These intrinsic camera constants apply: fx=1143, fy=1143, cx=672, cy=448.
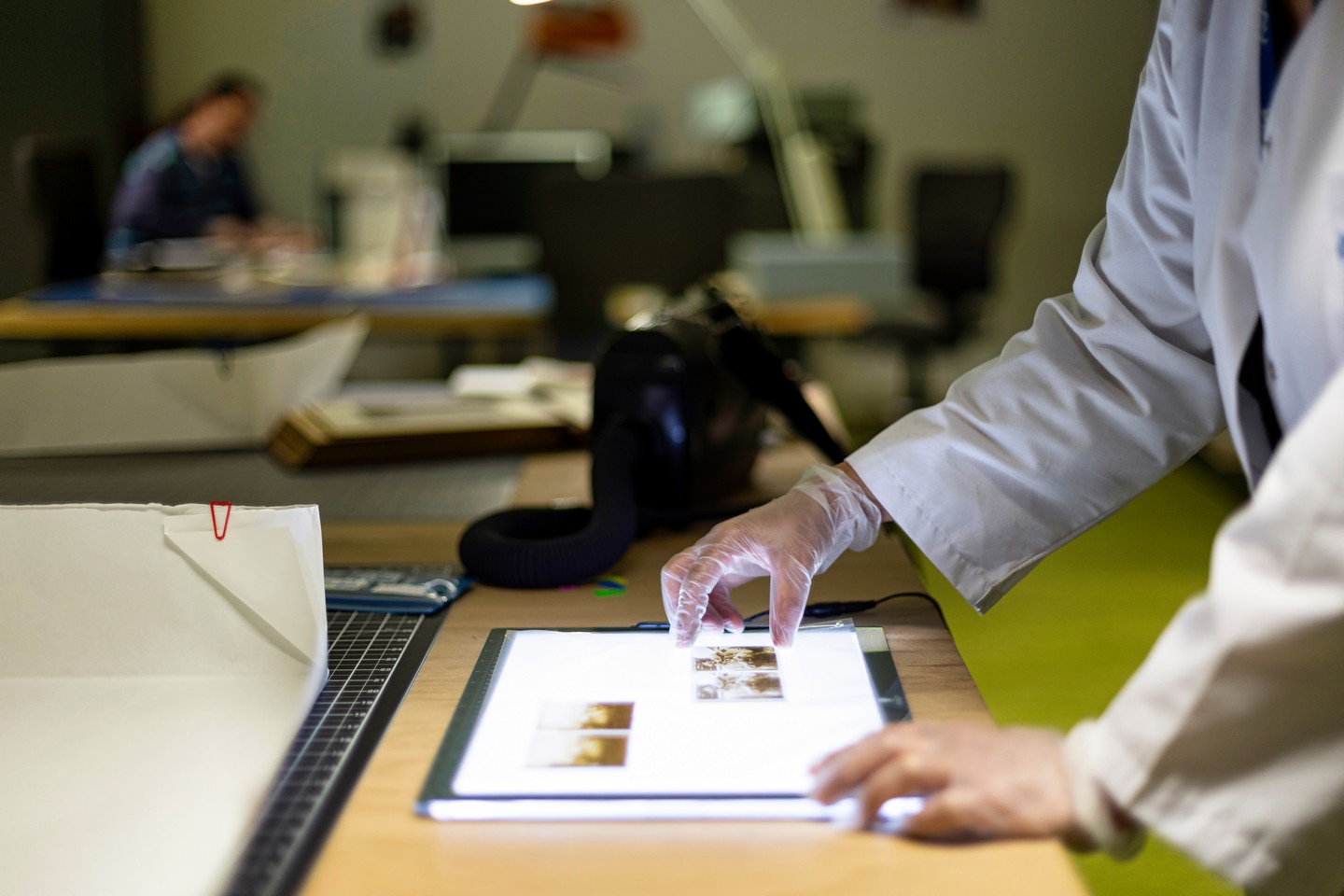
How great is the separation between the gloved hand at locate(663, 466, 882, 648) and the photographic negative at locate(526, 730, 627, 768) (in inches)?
6.1

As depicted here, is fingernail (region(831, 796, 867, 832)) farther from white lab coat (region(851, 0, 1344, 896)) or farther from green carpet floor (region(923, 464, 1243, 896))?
green carpet floor (region(923, 464, 1243, 896))

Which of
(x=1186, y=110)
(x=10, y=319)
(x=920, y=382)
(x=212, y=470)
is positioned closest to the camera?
(x=1186, y=110)

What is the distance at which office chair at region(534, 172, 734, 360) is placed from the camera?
119 inches

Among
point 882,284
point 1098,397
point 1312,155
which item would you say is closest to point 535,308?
point 882,284

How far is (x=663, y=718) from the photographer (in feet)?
2.28

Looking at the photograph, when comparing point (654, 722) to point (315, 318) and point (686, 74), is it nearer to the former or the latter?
point (315, 318)

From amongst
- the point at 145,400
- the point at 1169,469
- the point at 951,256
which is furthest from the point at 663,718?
the point at 951,256

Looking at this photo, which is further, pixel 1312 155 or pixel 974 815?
pixel 1312 155

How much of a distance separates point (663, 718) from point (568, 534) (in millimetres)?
369

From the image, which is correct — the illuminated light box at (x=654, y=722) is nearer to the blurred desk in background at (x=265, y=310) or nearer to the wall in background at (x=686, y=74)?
the blurred desk in background at (x=265, y=310)

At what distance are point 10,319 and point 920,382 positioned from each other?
3807 mm

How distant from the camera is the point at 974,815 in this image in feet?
1.89

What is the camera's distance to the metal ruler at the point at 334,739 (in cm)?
56

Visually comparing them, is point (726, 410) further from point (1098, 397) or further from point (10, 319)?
point (10, 319)
